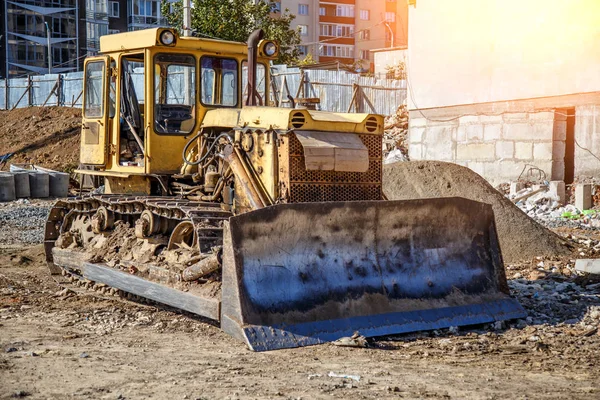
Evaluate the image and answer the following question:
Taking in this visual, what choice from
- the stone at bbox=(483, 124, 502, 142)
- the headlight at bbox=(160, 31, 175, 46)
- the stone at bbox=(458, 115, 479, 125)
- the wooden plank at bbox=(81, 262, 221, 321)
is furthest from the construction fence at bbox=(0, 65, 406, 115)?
the wooden plank at bbox=(81, 262, 221, 321)

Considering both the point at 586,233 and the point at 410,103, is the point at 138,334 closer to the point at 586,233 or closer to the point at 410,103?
the point at 586,233

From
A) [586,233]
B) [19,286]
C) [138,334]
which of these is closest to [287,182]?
[138,334]

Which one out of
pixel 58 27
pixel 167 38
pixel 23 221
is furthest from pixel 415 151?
pixel 58 27

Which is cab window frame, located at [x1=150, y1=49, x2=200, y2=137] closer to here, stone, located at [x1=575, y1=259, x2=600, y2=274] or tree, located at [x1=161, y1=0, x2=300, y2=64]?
stone, located at [x1=575, y1=259, x2=600, y2=274]

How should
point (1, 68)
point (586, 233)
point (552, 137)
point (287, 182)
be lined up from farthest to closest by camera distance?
point (1, 68) → point (552, 137) → point (586, 233) → point (287, 182)

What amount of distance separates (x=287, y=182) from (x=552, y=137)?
531 inches

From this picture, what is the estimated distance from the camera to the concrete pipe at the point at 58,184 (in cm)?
2522

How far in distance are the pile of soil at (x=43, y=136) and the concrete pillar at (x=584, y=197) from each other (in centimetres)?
1856

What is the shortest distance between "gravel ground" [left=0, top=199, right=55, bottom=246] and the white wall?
421 inches

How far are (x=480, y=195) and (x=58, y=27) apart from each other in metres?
58.4

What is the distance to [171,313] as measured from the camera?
898 cm

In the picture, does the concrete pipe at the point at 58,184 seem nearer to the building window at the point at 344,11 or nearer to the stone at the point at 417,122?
the stone at the point at 417,122

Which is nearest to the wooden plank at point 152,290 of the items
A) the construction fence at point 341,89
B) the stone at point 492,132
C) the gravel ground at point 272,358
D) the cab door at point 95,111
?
the gravel ground at point 272,358

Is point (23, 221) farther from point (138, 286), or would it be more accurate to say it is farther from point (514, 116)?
point (514, 116)
